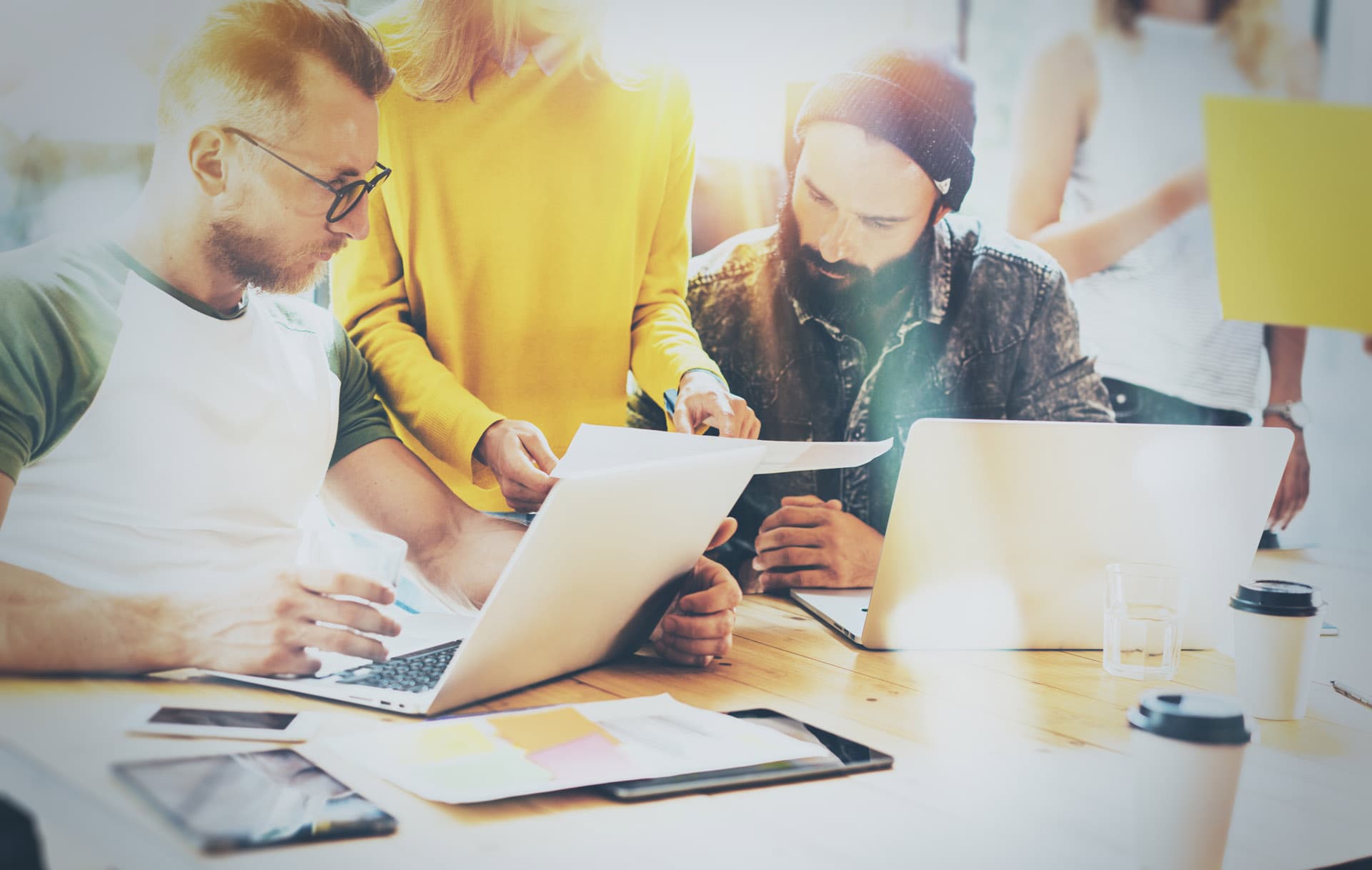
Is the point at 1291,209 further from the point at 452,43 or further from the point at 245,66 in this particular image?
the point at 245,66

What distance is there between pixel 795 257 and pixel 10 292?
1.25m

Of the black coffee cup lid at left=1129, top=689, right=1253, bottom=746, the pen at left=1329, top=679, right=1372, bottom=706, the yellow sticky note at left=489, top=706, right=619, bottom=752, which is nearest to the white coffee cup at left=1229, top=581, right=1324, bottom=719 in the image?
→ the pen at left=1329, top=679, right=1372, bottom=706

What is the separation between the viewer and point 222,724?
0.94m

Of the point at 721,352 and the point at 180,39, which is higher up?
the point at 180,39

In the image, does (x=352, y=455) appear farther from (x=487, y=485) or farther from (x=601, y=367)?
(x=601, y=367)

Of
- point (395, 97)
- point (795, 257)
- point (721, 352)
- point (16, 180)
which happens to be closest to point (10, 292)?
point (16, 180)

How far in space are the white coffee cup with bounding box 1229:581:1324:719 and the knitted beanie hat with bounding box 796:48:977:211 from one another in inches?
43.7

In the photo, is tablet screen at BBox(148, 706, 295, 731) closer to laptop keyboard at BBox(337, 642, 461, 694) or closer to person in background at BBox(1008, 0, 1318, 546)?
laptop keyboard at BBox(337, 642, 461, 694)

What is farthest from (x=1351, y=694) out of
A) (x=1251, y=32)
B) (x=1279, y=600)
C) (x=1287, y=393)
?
(x=1251, y=32)

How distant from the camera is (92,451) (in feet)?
4.82

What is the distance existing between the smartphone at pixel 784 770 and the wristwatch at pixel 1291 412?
75.2 inches

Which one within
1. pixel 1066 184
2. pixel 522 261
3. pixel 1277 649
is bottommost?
pixel 1277 649

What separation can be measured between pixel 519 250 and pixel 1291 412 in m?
1.80

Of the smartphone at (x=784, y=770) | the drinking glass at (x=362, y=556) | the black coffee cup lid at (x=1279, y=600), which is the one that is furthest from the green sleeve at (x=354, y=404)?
the black coffee cup lid at (x=1279, y=600)
